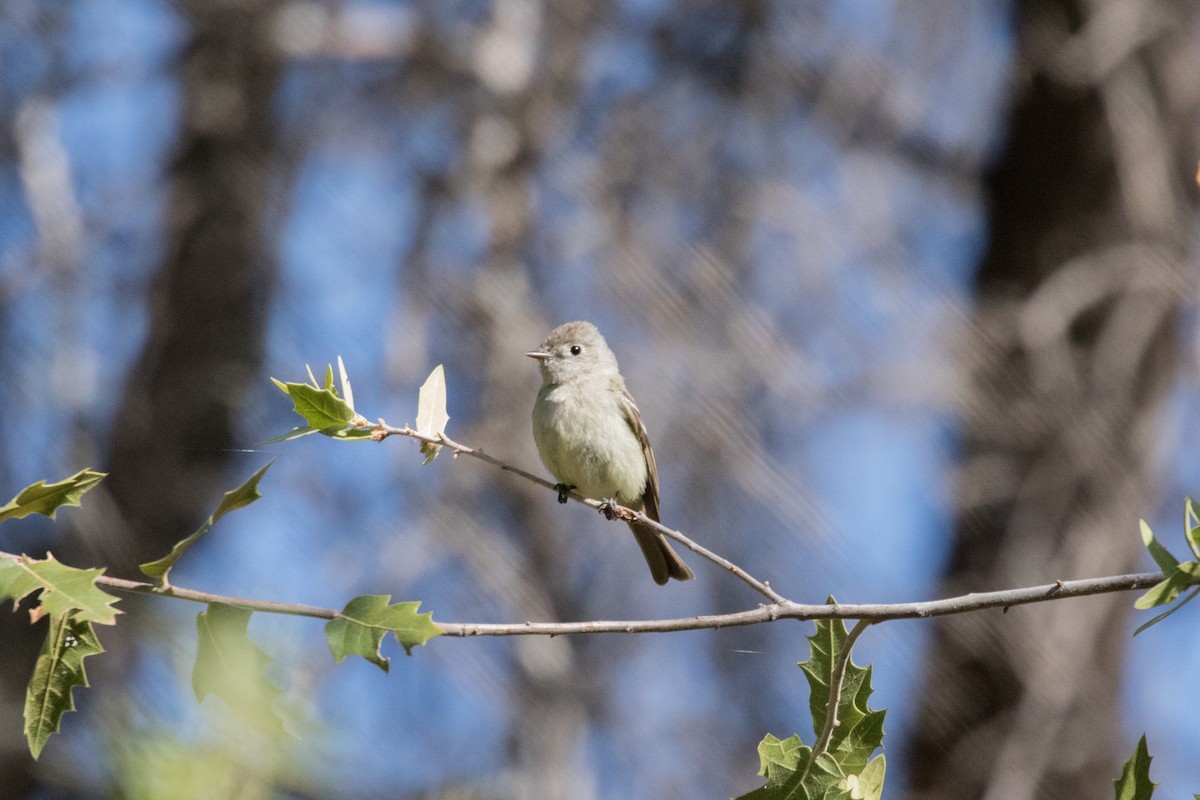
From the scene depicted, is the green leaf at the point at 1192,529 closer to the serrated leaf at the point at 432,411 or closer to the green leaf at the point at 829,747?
the green leaf at the point at 829,747

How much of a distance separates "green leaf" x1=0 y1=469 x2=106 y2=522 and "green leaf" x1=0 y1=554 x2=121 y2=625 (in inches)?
2.8

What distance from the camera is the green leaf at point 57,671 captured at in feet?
5.00

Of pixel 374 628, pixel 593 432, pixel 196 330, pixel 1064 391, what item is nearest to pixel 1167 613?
pixel 374 628

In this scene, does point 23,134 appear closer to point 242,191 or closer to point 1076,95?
point 242,191

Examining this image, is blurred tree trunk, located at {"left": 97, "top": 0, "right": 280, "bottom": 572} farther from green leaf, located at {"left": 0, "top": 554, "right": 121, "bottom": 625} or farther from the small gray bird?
green leaf, located at {"left": 0, "top": 554, "right": 121, "bottom": 625}

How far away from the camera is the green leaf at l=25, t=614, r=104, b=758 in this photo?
1524 mm

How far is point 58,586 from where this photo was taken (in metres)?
1.49

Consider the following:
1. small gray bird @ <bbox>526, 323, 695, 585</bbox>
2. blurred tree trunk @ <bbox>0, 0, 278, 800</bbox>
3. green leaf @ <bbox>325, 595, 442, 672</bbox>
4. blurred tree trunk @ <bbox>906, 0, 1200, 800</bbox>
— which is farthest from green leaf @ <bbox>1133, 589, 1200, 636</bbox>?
blurred tree trunk @ <bbox>0, 0, 278, 800</bbox>

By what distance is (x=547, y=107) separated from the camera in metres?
8.03

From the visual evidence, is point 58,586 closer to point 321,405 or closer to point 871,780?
point 321,405

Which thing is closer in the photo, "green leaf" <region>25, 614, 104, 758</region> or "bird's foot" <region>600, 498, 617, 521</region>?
"green leaf" <region>25, 614, 104, 758</region>

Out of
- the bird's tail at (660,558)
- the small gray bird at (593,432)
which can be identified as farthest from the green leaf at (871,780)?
the bird's tail at (660,558)

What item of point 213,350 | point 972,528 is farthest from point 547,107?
point 972,528

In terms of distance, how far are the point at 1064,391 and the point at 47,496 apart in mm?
5800
